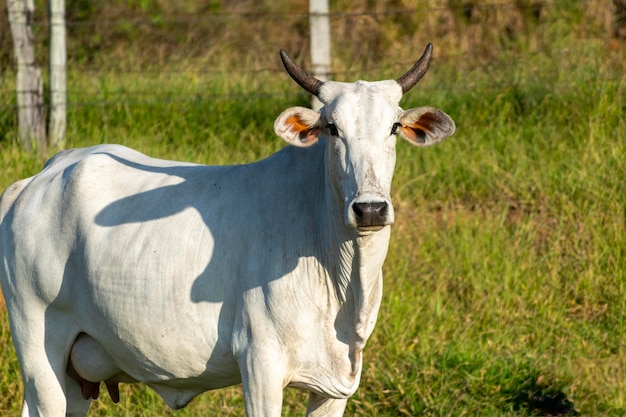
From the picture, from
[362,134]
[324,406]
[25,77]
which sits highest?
[25,77]

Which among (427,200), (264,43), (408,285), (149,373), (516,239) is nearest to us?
(149,373)

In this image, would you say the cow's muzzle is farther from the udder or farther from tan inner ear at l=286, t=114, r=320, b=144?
the udder

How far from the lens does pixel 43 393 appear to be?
Answer: 4.12 m

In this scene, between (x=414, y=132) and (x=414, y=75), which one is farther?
(x=414, y=132)

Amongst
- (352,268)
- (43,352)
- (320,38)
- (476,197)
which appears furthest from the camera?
(320,38)

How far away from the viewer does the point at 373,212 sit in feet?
10.3

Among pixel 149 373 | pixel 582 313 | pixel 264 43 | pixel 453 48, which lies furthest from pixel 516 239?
pixel 264 43

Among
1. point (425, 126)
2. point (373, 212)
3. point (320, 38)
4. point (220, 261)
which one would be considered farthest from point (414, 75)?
point (320, 38)

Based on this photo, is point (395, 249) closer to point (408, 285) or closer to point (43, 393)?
point (408, 285)

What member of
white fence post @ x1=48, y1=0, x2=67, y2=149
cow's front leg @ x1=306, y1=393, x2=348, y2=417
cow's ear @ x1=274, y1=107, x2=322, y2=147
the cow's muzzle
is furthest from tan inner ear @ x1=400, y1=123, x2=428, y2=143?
white fence post @ x1=48, y1=0, x2=67, y2=149

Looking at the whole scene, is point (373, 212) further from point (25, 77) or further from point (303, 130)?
point (25, 77)

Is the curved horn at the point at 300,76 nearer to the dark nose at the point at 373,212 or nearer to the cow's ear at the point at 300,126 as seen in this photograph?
the cow's ear at the point at 300,126

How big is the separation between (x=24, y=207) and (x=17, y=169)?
2577 mm

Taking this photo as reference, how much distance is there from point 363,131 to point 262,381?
0.91 metres
